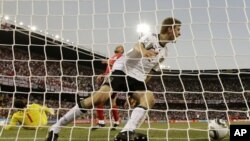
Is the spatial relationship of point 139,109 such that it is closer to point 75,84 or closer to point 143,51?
point 143,51

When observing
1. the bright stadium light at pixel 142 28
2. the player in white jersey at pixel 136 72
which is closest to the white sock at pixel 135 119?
the player in white jersey at pixel 136 72

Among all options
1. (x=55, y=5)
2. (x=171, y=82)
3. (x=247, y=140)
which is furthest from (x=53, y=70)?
(x=247, y=140)

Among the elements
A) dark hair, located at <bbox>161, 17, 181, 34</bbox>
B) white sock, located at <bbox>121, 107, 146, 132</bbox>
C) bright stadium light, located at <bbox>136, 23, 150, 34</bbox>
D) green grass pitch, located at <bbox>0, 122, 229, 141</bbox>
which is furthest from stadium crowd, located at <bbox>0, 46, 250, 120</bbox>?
white sock, located at <bbox>121, 107, 146, 132</bbox>

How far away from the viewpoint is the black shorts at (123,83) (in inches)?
195

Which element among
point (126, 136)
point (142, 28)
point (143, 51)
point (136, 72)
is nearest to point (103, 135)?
point (136, 72)

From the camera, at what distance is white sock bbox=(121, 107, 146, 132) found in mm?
4297

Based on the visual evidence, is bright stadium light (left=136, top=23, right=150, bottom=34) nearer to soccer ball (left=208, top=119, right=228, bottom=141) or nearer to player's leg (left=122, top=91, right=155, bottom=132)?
player's leg (left=122, top=91, right=155, bottom=132)

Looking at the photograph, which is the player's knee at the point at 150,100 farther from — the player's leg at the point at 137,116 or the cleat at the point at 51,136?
the cleat at the point at 51,136

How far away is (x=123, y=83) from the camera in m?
5.09

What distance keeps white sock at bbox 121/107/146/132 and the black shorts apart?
46cm

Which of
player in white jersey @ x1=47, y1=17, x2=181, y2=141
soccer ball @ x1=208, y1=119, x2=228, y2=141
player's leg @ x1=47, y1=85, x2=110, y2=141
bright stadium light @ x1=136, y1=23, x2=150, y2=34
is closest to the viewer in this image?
player's leg @ x1=47, y1=85, x2=110, y2=141

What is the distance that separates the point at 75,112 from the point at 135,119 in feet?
2.59

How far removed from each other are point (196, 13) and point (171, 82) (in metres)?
18.9

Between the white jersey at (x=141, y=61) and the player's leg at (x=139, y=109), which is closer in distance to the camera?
the player's leg at (x=139, y=109)
